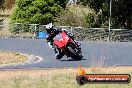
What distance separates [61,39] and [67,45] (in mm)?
389

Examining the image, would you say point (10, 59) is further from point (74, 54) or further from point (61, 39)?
point (74, 54)

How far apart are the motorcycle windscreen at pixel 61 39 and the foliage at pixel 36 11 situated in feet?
67.2

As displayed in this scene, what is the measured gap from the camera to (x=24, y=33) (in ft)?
134

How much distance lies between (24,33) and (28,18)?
2.24 metres

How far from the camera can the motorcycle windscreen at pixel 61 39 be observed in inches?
824

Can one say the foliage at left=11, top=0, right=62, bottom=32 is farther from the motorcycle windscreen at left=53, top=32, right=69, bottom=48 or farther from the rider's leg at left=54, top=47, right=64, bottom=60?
the motorcycle windscreen at left=53, top=32, right=69, bottom=48

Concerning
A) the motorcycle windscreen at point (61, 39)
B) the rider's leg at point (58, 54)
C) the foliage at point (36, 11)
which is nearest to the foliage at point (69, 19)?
the foliage at point (36, 11)

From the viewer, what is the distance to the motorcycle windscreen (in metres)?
20.9

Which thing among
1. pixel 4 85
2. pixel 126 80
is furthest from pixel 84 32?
pixel 126 80

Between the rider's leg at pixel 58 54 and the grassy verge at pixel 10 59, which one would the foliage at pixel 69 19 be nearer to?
the grassy verge at pixel 10 59

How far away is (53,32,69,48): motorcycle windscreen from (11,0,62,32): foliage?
67.2 ft

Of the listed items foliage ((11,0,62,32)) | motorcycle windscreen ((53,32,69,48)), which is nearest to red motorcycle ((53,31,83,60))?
motorcycle windscreen ((53,32,69,48))

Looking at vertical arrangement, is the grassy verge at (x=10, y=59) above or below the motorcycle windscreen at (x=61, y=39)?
below

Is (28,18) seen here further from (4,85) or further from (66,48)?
(4,85)
